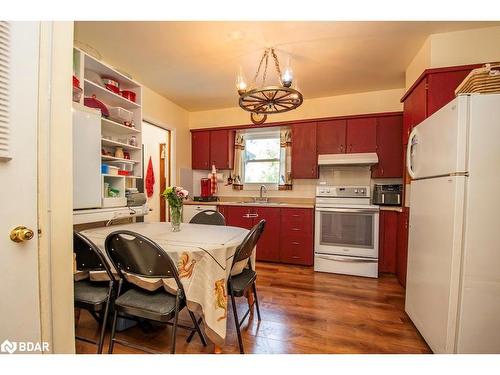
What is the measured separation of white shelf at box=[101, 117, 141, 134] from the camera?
220 cm

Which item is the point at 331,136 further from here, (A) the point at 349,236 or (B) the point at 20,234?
(B) the point at 20,234

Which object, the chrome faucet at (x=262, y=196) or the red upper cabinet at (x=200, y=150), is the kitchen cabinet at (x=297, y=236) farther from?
the red upper cabinet at (x=200, y=150)

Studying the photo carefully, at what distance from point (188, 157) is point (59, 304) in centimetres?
332

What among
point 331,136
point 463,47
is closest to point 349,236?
point 331,136

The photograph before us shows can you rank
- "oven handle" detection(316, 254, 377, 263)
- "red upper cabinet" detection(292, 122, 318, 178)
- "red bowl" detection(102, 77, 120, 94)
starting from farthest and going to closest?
1. "red upper cabinet" detection(292, 122, 318, 178)
2. "oven handle" detection(316, 254, 377, 263)
3. "red bowl" detection(102, 77, 120, 94)

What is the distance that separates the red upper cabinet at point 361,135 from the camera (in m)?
3.19

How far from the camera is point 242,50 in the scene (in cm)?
235

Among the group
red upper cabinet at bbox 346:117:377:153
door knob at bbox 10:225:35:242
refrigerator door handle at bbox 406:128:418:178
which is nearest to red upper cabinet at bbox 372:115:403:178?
red upper cabinet at bbox 346:117:377:153

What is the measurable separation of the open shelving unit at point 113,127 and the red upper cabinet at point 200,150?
1528 mm

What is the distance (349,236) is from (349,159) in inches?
41.9

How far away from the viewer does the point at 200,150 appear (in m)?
4.12

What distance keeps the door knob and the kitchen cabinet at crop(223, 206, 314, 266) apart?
2.69m

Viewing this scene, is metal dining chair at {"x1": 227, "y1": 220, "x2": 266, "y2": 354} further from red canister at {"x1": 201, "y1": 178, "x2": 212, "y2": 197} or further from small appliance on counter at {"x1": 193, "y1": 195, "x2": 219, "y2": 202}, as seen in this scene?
red canister at {"x1": 201, "y1": 178, "x2": 212, "y2": 197}
